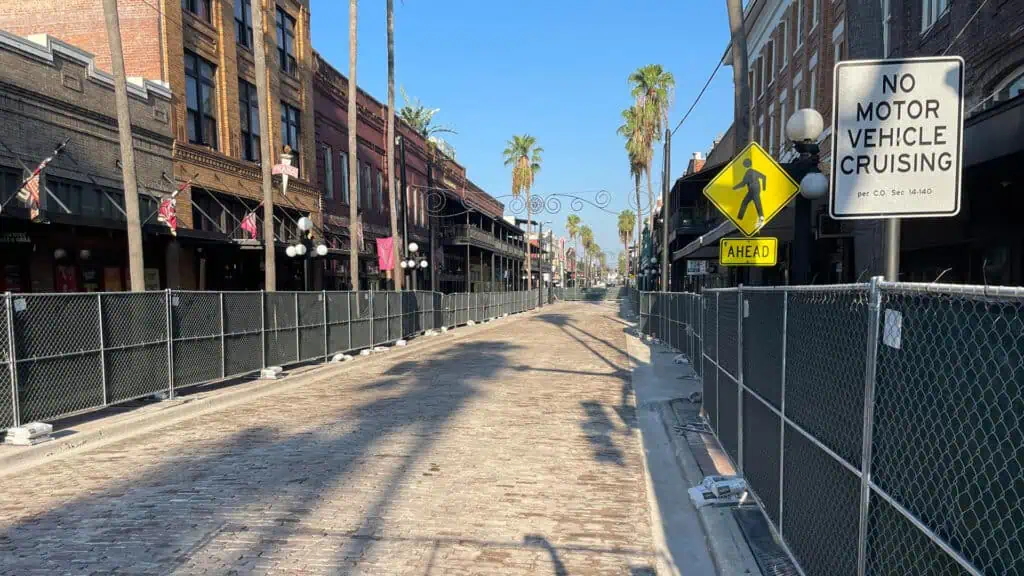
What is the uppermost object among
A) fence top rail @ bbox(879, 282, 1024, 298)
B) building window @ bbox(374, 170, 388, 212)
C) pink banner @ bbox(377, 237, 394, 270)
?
building window @ bbox(374, 170, 388, 212)

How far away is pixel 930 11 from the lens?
13469 mm

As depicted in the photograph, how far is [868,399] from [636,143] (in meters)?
40.0

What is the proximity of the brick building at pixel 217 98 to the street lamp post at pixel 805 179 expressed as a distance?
13.9 m

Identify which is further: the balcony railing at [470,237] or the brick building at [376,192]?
the balcony railing at [470,237]

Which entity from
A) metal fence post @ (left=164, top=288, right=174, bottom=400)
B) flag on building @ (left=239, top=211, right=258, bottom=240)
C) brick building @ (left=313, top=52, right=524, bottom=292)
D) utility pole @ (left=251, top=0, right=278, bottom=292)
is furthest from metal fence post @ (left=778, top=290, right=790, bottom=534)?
brick building @ (left=313, top=52, right=524, bottom=292)

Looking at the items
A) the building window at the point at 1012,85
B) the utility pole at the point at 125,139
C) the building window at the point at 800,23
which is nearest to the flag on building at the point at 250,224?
the utility pole at the point at 125,139

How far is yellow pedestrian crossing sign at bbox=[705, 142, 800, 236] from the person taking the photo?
282 inches

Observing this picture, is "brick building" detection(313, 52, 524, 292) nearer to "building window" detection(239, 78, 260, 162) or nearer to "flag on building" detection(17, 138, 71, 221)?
"building window" detection(239, 78, 260, 162)

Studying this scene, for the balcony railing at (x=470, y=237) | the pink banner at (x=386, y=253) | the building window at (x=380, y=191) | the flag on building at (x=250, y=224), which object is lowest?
the pink banner at (x=386, y=253)

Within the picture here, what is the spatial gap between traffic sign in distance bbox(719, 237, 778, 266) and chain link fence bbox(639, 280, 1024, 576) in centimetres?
379

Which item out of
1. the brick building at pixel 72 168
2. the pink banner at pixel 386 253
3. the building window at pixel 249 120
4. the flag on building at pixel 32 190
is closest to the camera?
the flag on building at pixel 32 190

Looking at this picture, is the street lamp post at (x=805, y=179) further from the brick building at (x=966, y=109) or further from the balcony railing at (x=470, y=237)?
the balcony railing at (x=470, y=237)

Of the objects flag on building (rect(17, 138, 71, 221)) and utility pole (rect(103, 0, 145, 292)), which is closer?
utility pole (rect(103, 0, 145, 292))

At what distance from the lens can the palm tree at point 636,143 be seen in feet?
132
